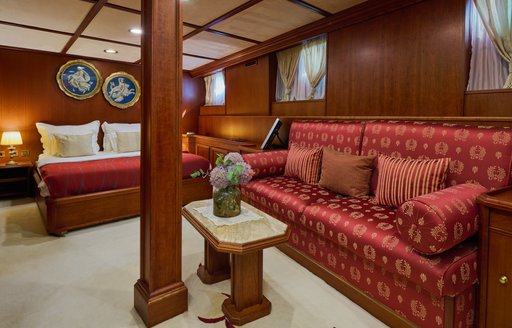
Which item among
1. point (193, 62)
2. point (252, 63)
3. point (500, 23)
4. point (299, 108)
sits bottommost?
point (299, 108)

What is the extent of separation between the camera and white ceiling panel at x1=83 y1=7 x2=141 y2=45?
308 centimetres

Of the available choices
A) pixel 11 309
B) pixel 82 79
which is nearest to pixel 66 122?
pixel 82 79

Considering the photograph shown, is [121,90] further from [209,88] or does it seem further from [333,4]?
[333,4]

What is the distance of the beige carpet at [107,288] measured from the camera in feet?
5.76

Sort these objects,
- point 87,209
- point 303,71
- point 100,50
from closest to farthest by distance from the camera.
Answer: point 87,209 → point 303,71 → point 100,50

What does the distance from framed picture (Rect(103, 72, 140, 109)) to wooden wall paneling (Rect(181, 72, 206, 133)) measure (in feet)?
3.51

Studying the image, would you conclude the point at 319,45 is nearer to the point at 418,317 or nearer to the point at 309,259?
the point at 309,259

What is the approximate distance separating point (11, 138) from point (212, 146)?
2.87 metres

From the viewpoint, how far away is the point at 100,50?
457 cm

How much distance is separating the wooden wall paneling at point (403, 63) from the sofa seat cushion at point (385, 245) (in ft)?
3.65

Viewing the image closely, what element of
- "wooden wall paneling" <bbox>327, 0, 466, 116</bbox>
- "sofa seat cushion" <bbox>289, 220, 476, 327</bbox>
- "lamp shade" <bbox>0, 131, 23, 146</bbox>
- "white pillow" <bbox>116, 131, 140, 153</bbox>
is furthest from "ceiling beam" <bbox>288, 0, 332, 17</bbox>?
"lamp shade" <bbox>0, 131, 23, 146</bbox>

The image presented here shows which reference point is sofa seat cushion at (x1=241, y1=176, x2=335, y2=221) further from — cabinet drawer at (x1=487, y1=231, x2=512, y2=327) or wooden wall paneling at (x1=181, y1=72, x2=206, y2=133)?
wooden wall paneling at (x1=181, y1=72, x2=206, y2=133)

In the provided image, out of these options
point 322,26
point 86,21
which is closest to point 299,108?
point 322,26

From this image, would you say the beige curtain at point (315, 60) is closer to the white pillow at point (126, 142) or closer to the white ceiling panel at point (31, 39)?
the white pillow at point (126, 142)
